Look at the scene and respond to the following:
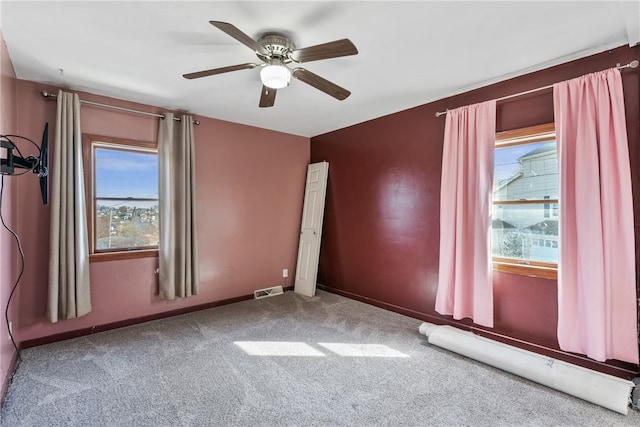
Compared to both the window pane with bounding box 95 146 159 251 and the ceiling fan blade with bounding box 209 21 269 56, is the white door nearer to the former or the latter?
the window pane with bounding box 95 146 159 251

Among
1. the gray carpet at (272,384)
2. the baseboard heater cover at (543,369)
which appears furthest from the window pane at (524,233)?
the gray carpet at (272,384)

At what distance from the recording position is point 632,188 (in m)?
2.24

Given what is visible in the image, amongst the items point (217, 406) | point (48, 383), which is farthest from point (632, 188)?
point (48, 383)

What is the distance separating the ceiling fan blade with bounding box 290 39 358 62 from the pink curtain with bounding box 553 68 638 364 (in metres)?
1.88

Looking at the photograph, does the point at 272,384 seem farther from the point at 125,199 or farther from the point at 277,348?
the point at 125,199

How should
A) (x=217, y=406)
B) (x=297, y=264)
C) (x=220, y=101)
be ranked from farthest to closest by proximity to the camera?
(x=297, y=264) → (x=220, y=101) → (x=217, y=406)

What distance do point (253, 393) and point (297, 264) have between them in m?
2.78

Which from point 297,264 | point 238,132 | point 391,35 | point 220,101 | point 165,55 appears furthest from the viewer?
point 297,264

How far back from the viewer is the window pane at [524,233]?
266 cm

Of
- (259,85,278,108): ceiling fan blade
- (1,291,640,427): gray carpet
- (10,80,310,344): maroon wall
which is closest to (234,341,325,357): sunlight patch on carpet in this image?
(1,291,640,427): gray carpet

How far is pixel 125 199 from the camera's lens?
3.46m

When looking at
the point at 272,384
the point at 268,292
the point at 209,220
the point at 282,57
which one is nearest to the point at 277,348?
the point at 272,384

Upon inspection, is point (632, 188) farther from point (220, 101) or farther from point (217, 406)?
point (220, 101)

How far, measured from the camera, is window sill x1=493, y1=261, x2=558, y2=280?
260cm
